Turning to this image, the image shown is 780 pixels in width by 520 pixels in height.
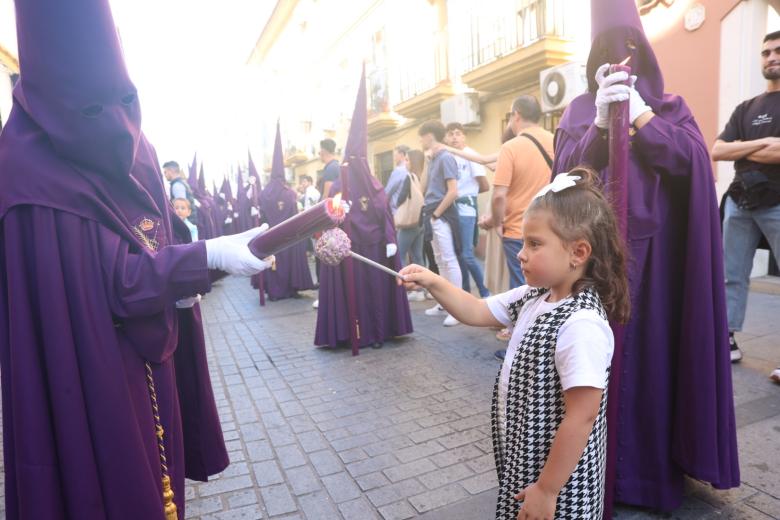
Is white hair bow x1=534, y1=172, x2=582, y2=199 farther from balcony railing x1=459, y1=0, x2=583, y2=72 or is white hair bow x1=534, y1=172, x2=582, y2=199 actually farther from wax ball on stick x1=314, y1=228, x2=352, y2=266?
balcony railing x1=459, y1=0, x2=583, y2=72

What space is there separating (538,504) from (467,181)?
17.3 ft

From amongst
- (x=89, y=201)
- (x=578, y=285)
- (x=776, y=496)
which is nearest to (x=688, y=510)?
(x=776, y=496)

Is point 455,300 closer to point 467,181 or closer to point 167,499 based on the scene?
point 167,499

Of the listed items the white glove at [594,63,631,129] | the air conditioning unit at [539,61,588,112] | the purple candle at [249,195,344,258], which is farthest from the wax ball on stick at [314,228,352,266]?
the air conditioning unit at [539,61,588,112]

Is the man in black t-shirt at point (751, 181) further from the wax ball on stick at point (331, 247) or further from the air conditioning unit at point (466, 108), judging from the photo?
the air conditioning unit at point (466, 108)

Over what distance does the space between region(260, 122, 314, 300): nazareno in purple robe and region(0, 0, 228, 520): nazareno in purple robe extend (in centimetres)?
683

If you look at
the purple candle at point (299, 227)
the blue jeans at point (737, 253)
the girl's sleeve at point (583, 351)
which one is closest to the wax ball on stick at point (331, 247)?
the purple candle at point (299, 227)

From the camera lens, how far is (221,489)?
280 cm

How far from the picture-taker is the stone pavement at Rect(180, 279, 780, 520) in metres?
2.54

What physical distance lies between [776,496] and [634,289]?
1210 millimetres

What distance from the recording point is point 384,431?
3363 millimetres

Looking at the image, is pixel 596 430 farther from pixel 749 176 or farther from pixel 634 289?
pixel 749 176

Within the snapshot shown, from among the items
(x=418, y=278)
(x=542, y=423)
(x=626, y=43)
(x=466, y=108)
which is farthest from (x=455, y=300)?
(x=466, y=108)

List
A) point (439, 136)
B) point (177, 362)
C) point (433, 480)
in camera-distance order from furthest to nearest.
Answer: point (439, 136)
point (433, 480)
point (177, 362)
